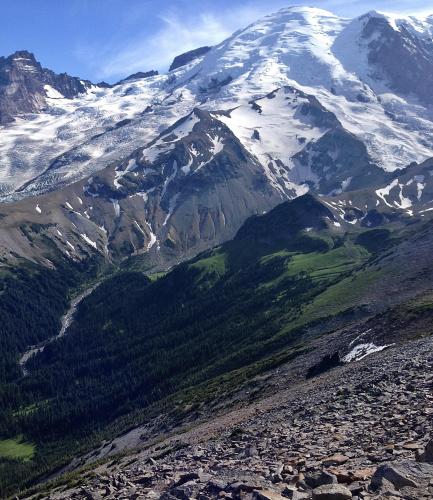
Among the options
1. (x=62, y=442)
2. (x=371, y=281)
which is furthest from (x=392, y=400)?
(x=62, y=442)

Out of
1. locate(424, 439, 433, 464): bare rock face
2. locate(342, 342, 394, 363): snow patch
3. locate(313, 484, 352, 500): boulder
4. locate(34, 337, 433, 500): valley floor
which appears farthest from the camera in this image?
locate(342, 342, 394, 363): snow patch

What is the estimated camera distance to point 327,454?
108 feet

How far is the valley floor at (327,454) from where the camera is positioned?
25.2 metres

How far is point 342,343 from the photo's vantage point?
106m

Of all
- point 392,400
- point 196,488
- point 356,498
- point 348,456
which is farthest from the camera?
point 392,400

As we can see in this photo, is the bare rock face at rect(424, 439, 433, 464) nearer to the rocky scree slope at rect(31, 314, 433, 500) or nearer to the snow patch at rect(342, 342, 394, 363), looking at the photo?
the rocky scree slope at rect(31, 314, 433, 500)

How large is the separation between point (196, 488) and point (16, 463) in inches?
6657

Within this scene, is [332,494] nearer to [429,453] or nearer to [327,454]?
[429,453]

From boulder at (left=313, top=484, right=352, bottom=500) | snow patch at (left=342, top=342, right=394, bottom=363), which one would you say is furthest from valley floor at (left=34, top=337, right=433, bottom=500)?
snow patch at (left=342, top=342, right=394, bottom=363)

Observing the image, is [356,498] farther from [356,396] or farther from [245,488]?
[356,396]

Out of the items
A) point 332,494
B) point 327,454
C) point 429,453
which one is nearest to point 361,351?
point 327,454

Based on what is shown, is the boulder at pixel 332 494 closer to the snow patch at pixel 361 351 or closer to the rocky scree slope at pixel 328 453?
the rocky scree slope at pixel 328 453

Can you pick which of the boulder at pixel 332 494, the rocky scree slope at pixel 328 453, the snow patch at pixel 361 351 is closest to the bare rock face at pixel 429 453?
the rocky scree slope at pixel 328 453

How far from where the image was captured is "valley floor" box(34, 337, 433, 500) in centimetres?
2516
